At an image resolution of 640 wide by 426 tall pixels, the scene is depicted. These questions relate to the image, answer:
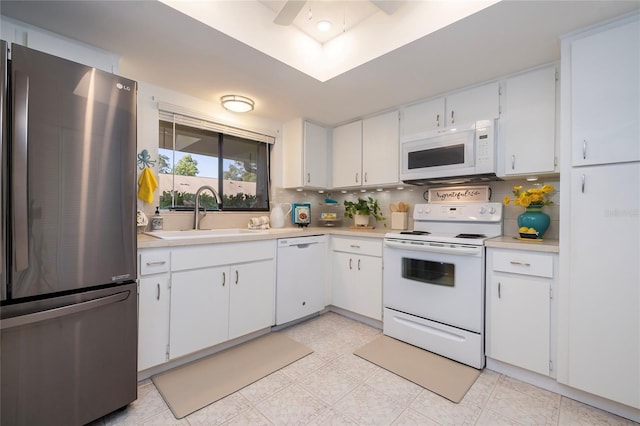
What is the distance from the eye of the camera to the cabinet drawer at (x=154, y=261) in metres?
1.69

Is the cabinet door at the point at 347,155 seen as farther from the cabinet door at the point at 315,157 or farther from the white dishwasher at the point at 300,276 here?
the white dishwasher at the point at 300,276

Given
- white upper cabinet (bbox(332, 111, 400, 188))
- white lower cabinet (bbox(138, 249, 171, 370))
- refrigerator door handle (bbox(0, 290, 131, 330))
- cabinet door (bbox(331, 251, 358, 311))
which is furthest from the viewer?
white upper cabinet (bbox(332, 111, 400, 188))

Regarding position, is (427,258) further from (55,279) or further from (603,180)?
(55,279)

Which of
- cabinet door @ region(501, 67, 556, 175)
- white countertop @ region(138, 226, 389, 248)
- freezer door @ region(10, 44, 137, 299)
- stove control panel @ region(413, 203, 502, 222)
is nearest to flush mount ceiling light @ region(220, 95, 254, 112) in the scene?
freezer door @ region(10, 44, 137, 299)

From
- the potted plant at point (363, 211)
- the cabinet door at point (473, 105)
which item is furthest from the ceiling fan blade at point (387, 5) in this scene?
the potted plant at point (363, 211)

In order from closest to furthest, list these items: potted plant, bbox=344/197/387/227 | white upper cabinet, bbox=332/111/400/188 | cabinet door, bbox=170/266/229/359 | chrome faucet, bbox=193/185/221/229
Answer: cabinet door, bbox=170/266/229/359 < chrome faucet, bbox=193/185/221/229 < white upper cabinet, bbox=332/111/400/188 < potted plant, bbox=344/197/387/227

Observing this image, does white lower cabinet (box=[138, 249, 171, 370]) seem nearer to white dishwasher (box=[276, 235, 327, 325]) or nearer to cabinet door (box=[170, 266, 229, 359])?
cabinet door (box=[170, 266, 229, 359])

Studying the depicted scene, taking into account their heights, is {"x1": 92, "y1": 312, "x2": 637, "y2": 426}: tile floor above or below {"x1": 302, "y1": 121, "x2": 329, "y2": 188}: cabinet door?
below

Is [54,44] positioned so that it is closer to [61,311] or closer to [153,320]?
[61,311]

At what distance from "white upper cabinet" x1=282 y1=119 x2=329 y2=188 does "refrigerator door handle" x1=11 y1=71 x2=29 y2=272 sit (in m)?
2.25

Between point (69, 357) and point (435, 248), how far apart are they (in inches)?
90.5

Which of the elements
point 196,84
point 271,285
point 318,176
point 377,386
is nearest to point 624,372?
point 377,386

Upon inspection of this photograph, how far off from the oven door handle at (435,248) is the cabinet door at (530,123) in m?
0.74

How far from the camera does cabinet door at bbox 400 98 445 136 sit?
8.24ft
